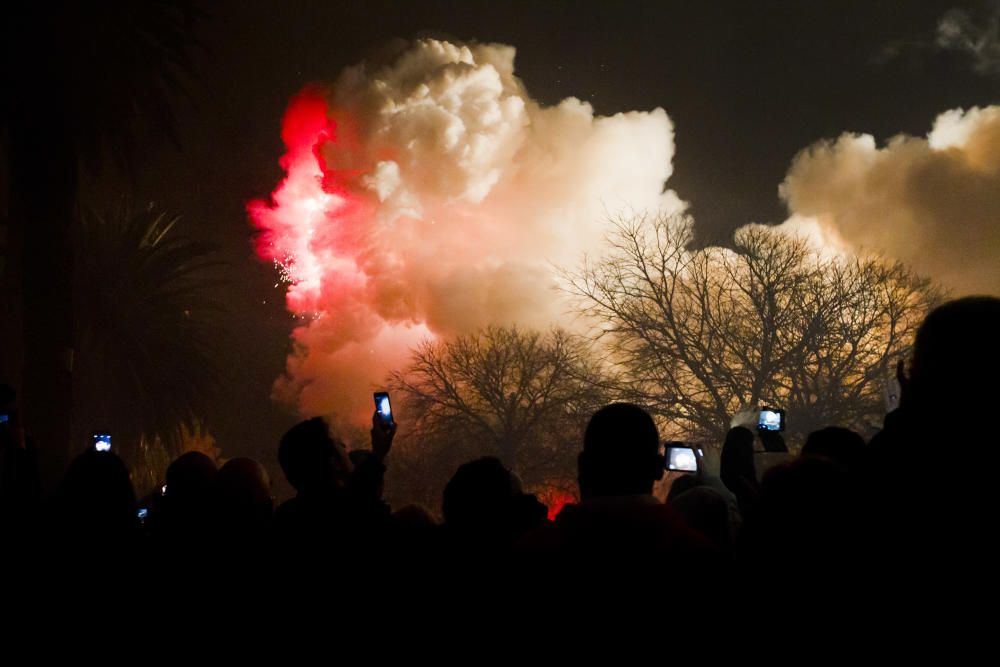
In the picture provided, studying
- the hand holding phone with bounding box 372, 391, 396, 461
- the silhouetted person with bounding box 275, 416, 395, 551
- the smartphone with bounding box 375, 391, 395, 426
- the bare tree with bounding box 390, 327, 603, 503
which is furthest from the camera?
the bare tree with bounding box 390, 327, 603, 503

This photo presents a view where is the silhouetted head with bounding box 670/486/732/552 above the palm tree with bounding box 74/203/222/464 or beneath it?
beneath

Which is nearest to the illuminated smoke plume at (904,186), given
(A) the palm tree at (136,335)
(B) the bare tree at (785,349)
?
(B) the bare tree at (785,349)

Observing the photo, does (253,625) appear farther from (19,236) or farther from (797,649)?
(19,236)

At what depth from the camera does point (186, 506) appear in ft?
11.0

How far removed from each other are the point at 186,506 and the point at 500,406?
27.2 metres

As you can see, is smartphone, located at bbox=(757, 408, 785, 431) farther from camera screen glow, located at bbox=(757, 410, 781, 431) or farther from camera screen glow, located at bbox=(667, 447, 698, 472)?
camera screen glow, located at bbox=(667, 447, 698, 472)

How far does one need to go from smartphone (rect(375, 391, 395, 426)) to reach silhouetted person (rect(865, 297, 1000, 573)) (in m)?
2.29

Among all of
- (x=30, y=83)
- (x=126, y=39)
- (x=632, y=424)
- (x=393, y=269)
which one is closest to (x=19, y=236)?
(x=30, y=83)

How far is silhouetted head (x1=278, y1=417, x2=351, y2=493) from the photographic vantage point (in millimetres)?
3182

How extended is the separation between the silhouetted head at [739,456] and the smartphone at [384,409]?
1.85m

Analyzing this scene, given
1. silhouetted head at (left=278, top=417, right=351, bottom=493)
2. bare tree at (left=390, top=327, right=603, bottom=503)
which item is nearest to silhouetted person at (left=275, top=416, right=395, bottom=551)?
silhouetted head at (left=278, top=417, right=351, bottom=493)

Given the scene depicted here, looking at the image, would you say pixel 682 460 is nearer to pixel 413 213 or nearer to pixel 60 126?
pixel 60 126

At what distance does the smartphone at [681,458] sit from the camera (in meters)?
4.83

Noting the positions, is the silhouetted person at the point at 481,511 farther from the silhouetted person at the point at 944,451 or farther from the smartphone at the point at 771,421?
the smartphone at the point at 771,421
